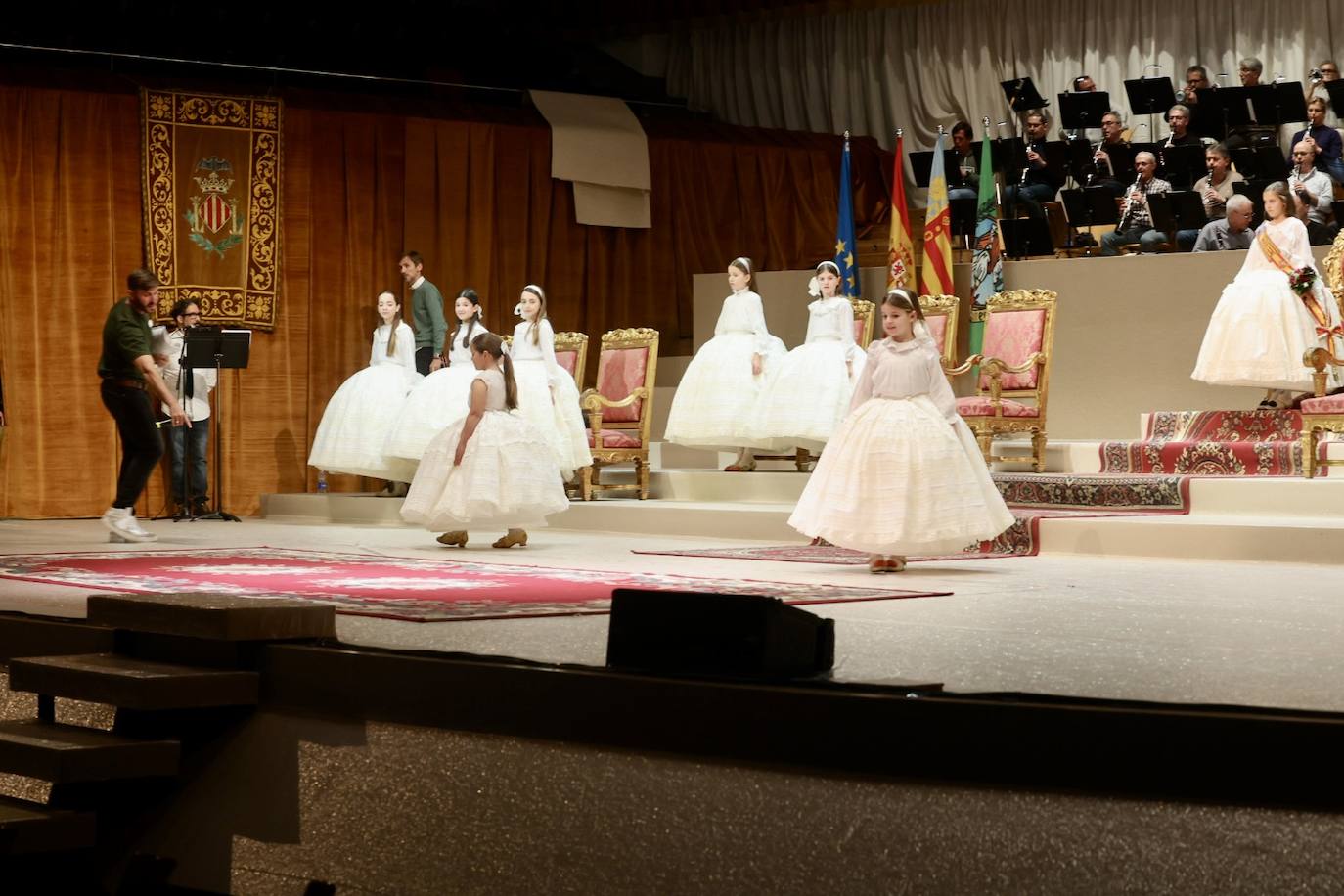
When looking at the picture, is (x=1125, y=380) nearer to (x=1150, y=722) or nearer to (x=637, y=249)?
(x=637, y=249)

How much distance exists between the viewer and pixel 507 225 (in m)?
11.9

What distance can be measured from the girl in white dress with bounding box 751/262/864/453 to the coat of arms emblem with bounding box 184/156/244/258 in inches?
160

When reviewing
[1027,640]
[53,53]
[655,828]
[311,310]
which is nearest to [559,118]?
[311,310]

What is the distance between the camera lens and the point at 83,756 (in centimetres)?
338

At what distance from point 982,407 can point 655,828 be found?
5.87 metres

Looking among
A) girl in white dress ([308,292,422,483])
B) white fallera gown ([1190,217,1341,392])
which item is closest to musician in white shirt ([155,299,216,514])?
girl in white dress ([308,292,422,483])

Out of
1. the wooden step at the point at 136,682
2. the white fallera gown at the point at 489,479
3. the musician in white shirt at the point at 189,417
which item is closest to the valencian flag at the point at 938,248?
the white fallera gown at the point at 489,479

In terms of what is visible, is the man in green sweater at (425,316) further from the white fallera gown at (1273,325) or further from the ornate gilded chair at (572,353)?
the white fallera gown at (1273,325)

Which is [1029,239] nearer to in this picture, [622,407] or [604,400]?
[622,407]

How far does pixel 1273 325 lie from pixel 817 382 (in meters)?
2.32

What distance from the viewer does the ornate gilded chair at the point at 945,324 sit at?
9320 mm

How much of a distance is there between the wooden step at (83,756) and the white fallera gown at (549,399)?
5489 millimetres

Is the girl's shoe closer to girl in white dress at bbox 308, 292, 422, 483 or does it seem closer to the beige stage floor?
the beige stage floor

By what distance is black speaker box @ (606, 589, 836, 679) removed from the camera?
290cm
